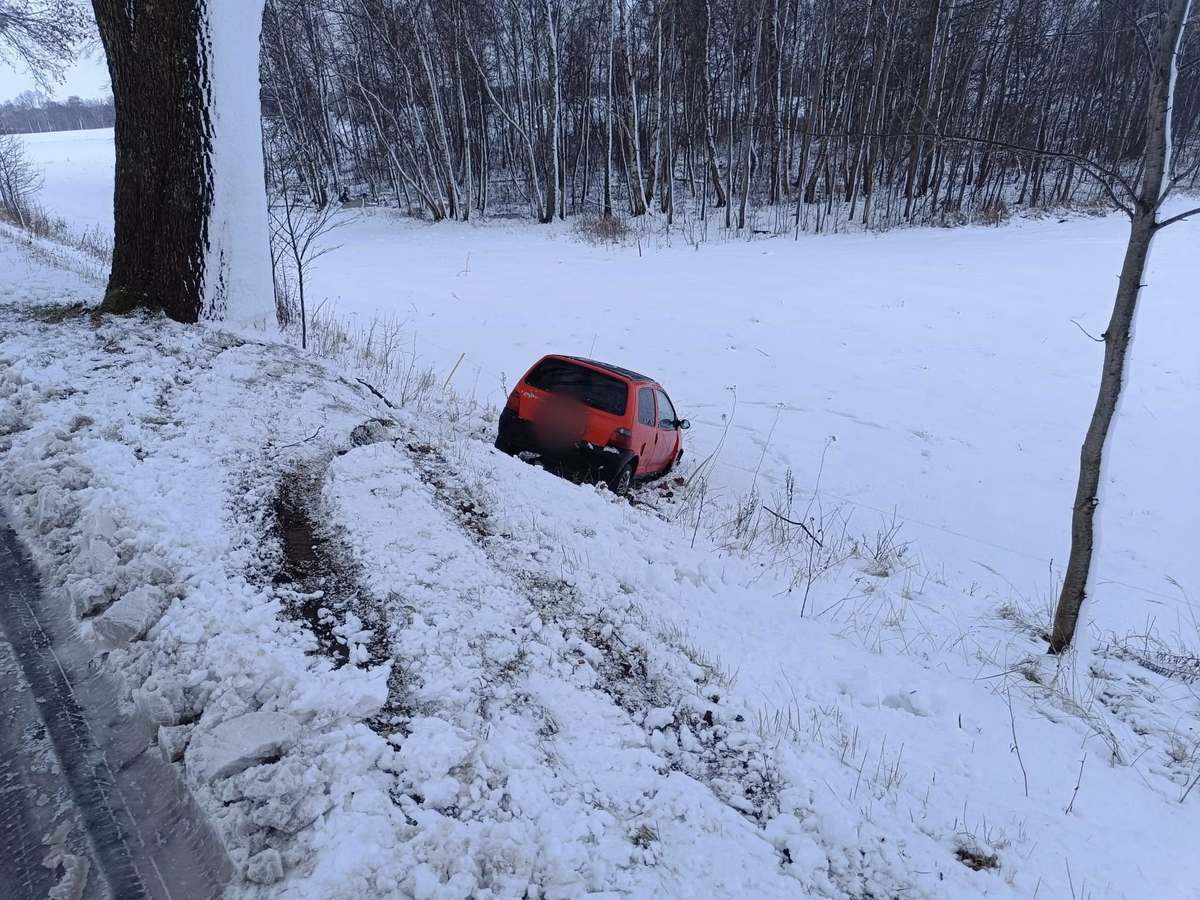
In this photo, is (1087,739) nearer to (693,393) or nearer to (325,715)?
(325,715)

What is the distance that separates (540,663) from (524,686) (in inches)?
7.8

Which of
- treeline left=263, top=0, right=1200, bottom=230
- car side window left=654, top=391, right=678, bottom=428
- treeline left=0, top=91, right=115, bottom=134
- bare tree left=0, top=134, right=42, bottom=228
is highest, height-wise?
treeline left=0, top=91, right=115, bottom=134

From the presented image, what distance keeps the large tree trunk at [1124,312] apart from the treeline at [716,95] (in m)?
21.8

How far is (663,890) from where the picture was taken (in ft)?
6.91

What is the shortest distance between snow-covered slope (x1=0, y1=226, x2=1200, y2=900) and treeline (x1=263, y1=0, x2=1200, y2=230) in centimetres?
2329

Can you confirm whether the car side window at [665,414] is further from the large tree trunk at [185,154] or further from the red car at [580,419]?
the large tree trunk at [185,154]

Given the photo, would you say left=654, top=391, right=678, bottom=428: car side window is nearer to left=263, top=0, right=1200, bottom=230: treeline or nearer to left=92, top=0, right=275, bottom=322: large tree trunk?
left=92, top=0, right=275, bottom=322: large tree trunk

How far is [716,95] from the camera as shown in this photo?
33.3 meters

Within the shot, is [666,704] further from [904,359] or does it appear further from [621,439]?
[904,359]

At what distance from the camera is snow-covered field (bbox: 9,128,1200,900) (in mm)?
2213

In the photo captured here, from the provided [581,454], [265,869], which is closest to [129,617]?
[265,869]

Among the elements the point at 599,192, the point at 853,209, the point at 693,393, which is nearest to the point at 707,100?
the point at 853,209

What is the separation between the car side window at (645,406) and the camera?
7492mm

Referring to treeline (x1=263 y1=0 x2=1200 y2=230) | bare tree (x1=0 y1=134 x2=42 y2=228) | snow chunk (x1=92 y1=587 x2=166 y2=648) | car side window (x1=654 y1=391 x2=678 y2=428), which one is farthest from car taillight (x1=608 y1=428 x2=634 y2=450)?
bare tree (x1=0 y1=134 x2=42 y2=228)
